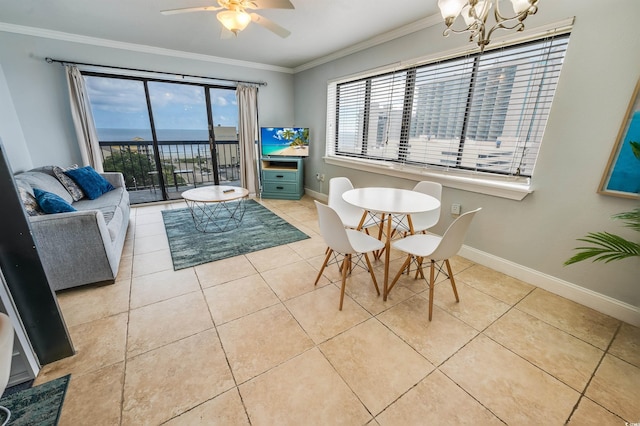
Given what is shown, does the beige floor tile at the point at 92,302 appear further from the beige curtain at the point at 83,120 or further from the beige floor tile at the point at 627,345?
the beige floor tile at the point at 627,345

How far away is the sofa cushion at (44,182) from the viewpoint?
2.35 metres

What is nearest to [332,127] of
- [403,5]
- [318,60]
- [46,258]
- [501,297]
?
[318,60]

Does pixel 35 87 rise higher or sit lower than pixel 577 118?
higher

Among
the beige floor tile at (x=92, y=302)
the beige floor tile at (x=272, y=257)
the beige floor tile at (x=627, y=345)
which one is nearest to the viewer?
the beige floor tile at (x=627, y=345)

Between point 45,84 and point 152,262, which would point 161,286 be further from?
point 45,84

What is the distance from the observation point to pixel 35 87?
3176 millimetres

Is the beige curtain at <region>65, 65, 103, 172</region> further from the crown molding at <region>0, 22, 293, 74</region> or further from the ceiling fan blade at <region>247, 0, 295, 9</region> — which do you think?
the ceiling fan blade at <region>247, 0, 295, 9</region>

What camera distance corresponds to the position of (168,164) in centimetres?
468

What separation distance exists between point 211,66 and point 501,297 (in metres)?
4.95

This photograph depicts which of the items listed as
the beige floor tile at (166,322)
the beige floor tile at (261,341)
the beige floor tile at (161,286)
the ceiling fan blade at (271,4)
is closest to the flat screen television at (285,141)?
the ceiling fan blade at (271,4)

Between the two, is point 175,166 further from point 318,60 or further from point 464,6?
point 464,6

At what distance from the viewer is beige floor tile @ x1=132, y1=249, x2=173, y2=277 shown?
2309 millimetres

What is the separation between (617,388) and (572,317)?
592mm

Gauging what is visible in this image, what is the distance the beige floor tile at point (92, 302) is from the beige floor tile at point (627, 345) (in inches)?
127
